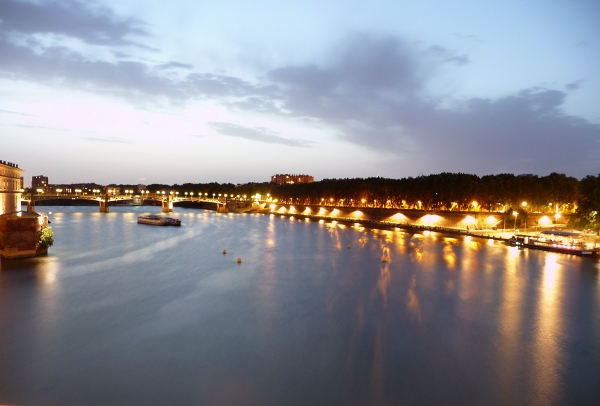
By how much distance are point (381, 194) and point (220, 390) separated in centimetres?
6011

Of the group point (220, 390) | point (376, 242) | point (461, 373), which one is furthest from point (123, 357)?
point (376, 242)

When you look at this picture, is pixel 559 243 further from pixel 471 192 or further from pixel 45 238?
pixel 45 238

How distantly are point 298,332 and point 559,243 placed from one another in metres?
27.4

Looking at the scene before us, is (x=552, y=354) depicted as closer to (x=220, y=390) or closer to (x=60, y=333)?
(x=220, y=390)

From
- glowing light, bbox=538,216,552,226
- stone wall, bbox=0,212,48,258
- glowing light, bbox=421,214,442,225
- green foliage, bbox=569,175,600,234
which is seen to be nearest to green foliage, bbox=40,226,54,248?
stone wall, bbox=0,212,48,258

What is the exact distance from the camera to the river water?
34.7 feet

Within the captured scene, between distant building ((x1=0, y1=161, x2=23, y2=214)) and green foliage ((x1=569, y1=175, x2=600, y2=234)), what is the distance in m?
41.2

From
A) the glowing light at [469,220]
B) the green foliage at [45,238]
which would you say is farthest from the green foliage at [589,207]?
the green foliage at [45,238]

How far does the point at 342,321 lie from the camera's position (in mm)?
16125

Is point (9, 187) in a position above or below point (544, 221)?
above

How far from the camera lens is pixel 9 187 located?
3556 cm

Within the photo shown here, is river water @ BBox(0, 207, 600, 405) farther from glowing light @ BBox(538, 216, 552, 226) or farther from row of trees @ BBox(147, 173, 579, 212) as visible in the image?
row of trees @ BBox(147, 173, 579, 212)

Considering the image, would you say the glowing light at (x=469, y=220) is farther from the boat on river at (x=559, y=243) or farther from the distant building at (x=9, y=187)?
the distant building at (x=9, y=187)

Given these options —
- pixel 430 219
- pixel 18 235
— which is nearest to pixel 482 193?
pixel 430 219
